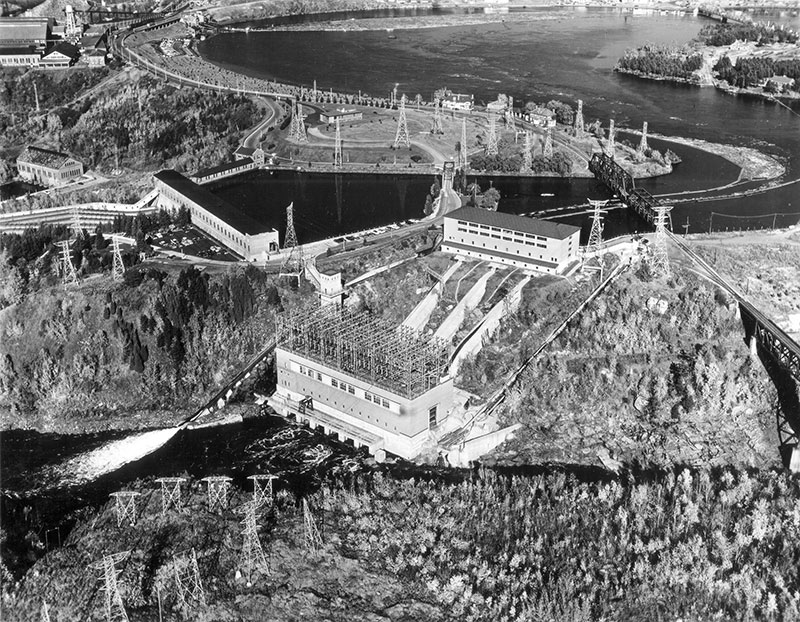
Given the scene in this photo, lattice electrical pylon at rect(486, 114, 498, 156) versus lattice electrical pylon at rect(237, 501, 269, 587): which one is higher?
lattice electrical pylon at rect(486, 114, 498, 156)

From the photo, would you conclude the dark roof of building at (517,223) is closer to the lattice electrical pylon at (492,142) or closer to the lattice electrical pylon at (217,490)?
the lattice electrical pylon at (492,142)

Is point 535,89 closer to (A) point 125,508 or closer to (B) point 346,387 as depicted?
(B) point 346,387

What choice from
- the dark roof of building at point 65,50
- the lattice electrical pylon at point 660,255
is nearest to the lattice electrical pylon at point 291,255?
the lattice electrical pylon at point 660,255

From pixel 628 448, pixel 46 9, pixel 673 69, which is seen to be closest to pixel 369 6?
pixel 46 9

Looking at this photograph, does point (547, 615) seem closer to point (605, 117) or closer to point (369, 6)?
point (605, 117)

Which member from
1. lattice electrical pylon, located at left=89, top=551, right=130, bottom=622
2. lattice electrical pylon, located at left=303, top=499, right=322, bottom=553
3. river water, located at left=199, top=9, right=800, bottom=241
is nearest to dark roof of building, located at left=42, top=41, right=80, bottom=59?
river water, located at left=199, top=9, right=800, bottom=241

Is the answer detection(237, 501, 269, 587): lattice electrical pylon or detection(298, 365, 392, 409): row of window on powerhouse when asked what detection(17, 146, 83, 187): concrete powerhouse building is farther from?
detection(237, 501, 269, 587): lattice electrical pylon
